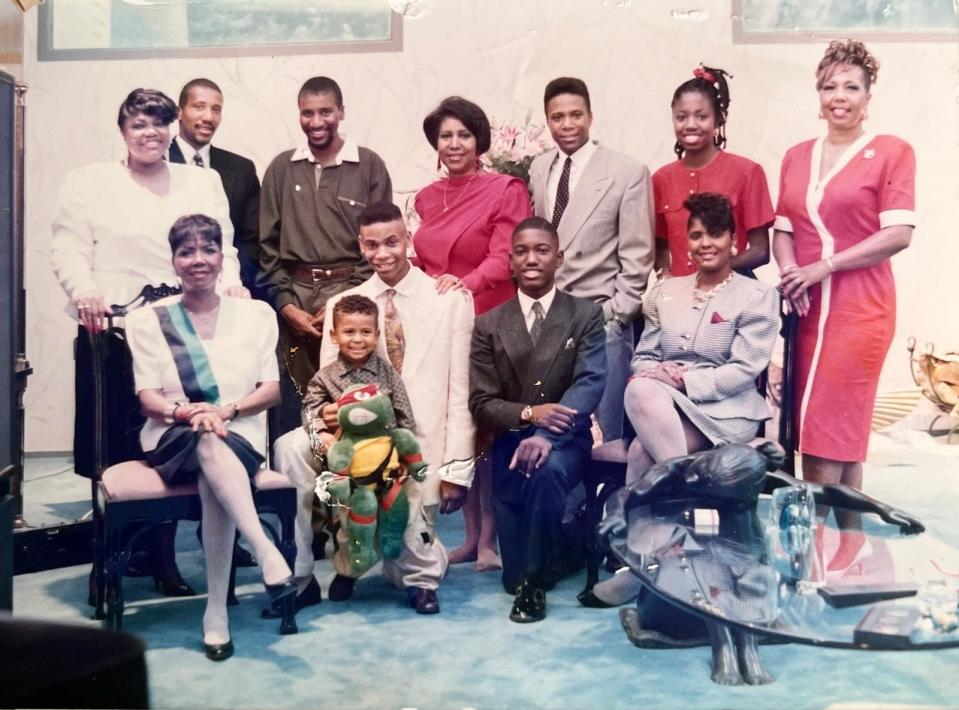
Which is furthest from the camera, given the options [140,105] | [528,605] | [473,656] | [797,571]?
[140,105]

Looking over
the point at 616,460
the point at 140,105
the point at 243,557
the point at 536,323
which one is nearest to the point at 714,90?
the point at 536,323

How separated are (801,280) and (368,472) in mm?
1294

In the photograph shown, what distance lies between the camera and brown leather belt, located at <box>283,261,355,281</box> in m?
3.11

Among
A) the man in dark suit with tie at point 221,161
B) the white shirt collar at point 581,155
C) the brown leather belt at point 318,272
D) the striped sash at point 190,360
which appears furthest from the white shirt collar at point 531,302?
the striped sash at point 190,360

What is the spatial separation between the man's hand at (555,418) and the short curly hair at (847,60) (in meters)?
1.13

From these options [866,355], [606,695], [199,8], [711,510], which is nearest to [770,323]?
[866,355]

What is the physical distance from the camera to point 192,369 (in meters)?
2.98

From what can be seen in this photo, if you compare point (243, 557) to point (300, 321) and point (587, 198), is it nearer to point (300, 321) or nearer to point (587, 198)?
point (300, 321)

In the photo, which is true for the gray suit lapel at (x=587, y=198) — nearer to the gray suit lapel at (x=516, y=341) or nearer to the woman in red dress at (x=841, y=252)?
the gray suit lapel at (x=516, y=341)

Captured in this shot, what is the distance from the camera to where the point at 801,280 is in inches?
120

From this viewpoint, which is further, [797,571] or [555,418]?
[555,418]

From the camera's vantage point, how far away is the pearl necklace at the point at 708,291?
302 centimetres

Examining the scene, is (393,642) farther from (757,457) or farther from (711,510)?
(757,457)

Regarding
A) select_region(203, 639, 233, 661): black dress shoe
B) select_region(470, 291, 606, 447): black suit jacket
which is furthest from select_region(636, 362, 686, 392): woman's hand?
select_region(203, 639, 233, 661): black dress shoe
